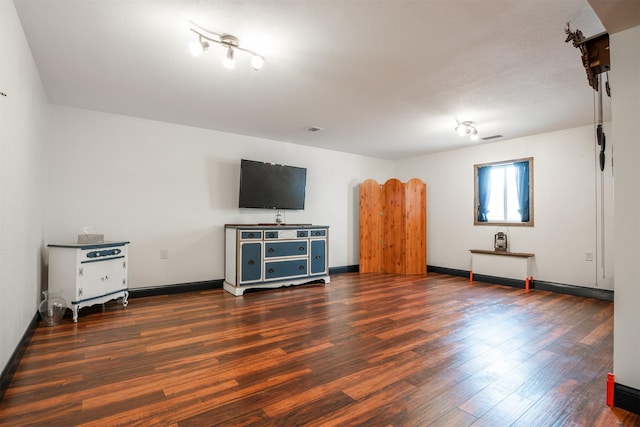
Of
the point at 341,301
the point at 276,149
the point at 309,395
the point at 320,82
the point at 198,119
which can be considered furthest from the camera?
the point at 276,149

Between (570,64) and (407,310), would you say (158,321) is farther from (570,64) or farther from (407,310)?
(570,64)

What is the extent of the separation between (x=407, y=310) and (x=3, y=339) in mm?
3454

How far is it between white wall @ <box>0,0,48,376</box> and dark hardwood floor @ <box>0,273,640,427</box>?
15.8 inches

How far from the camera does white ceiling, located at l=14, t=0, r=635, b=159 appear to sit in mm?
2047

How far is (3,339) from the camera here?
1.95m

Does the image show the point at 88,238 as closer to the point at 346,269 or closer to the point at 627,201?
the point at 346,269

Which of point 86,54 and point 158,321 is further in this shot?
point 158,321

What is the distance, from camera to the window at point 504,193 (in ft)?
17.0

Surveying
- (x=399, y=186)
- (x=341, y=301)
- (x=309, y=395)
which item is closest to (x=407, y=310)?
(x=341, y=301)

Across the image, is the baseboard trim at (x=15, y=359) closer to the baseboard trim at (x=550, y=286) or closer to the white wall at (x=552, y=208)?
the baseboard trim at (x=550, y=286)

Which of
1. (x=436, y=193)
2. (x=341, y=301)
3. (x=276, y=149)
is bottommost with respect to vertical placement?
(x=341, y=301)

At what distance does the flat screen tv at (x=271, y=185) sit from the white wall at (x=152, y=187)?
0.23 m

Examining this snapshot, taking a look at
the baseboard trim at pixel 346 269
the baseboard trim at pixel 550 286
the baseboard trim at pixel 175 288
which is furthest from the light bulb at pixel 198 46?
the baseboard trim at pixel 550 286

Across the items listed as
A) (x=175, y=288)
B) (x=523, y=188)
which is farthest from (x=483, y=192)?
(x=175, y=288)
